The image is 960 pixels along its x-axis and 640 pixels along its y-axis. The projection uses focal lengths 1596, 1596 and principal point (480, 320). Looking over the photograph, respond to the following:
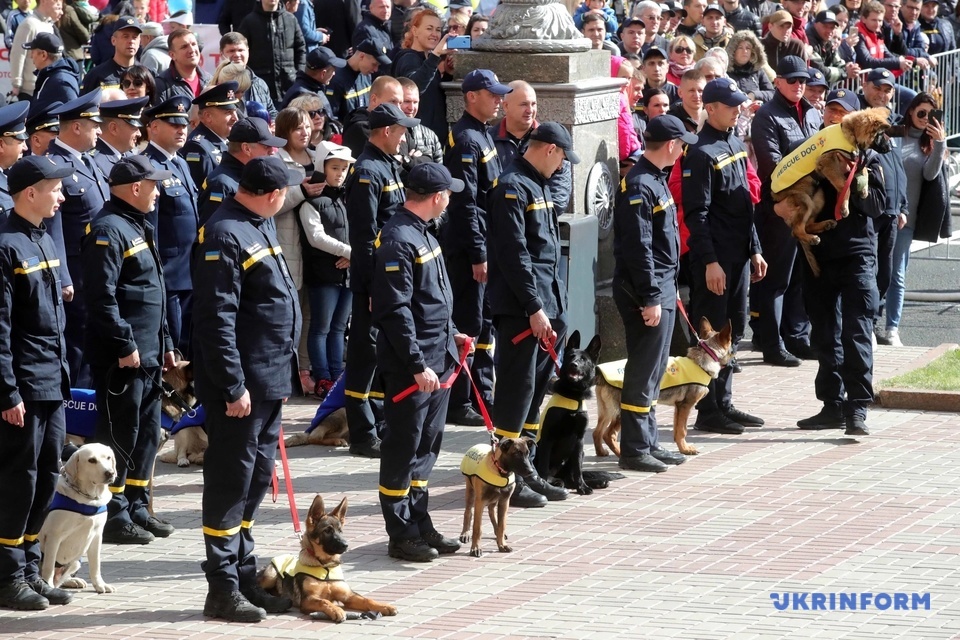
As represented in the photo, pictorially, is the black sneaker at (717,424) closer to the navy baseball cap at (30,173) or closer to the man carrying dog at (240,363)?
the man carrying dog at (240,363)

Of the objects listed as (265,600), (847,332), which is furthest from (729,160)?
(265,600)

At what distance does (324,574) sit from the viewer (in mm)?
7316

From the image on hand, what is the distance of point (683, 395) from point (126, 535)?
3931 mm

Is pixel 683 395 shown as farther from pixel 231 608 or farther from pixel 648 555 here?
pixel 231 608

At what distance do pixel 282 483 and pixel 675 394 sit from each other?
269 cm

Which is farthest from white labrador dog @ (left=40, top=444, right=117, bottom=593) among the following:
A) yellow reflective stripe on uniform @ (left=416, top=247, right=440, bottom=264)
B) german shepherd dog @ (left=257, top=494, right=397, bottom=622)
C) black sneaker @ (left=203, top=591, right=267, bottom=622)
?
yellow reflective stripe on uniform @ (left=416, top=247, right=440, bottom=264)

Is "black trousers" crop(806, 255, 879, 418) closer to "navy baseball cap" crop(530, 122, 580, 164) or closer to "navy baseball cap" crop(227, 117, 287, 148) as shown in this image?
"navy baseball cap" crop(530, 122, 580, 164)

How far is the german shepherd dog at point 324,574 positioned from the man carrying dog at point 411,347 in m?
0.86

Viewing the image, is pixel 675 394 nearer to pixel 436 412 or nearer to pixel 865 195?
pixel 865 195

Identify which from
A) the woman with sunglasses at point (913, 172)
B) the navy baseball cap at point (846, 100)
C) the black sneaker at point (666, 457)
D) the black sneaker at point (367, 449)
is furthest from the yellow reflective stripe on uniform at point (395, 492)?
the woman with sunglasses at point (913, 172)

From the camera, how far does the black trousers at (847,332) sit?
11016 mm

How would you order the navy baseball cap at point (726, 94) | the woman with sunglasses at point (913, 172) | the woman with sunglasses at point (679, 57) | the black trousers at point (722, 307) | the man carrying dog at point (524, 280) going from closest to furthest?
the man carrying dog at point (524, 280), the navy baseball cap at point (726, 94), the black trousers at point (722, 307), the woman with sunglasses at point (913, 172), the woman with sunglasses at point (679, 57)

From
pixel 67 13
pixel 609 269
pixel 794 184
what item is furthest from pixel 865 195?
pixel 67 13

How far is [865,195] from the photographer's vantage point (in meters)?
11.0
